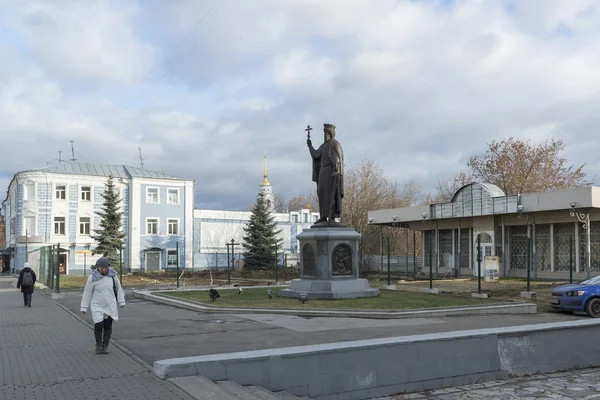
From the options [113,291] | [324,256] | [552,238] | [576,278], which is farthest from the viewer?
[552,238]

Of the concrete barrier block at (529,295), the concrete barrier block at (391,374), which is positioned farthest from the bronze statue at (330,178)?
the concrete barrier block at (391,374)

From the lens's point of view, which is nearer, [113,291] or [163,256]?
[113,291]

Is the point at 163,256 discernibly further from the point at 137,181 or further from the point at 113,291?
the point at 113,291

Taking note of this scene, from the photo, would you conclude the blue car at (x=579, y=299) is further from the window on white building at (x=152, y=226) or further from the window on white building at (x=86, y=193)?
the window on white building at (x=86, y=193)

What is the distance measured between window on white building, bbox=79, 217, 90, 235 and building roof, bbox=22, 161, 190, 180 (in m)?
4.22

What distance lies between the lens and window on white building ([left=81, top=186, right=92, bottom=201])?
53047 millimetres

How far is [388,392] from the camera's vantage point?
809 cm

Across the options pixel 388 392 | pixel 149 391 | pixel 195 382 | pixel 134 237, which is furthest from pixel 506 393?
pixel 134 237

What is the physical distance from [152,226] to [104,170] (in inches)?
282

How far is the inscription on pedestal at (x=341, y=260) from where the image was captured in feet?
60.2

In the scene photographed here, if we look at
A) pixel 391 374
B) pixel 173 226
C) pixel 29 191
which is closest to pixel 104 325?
pixel 391 374

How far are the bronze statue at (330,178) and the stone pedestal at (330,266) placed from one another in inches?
25.8

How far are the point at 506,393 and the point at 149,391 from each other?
4.94 meters

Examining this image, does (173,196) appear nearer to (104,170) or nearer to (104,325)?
(104,170)
